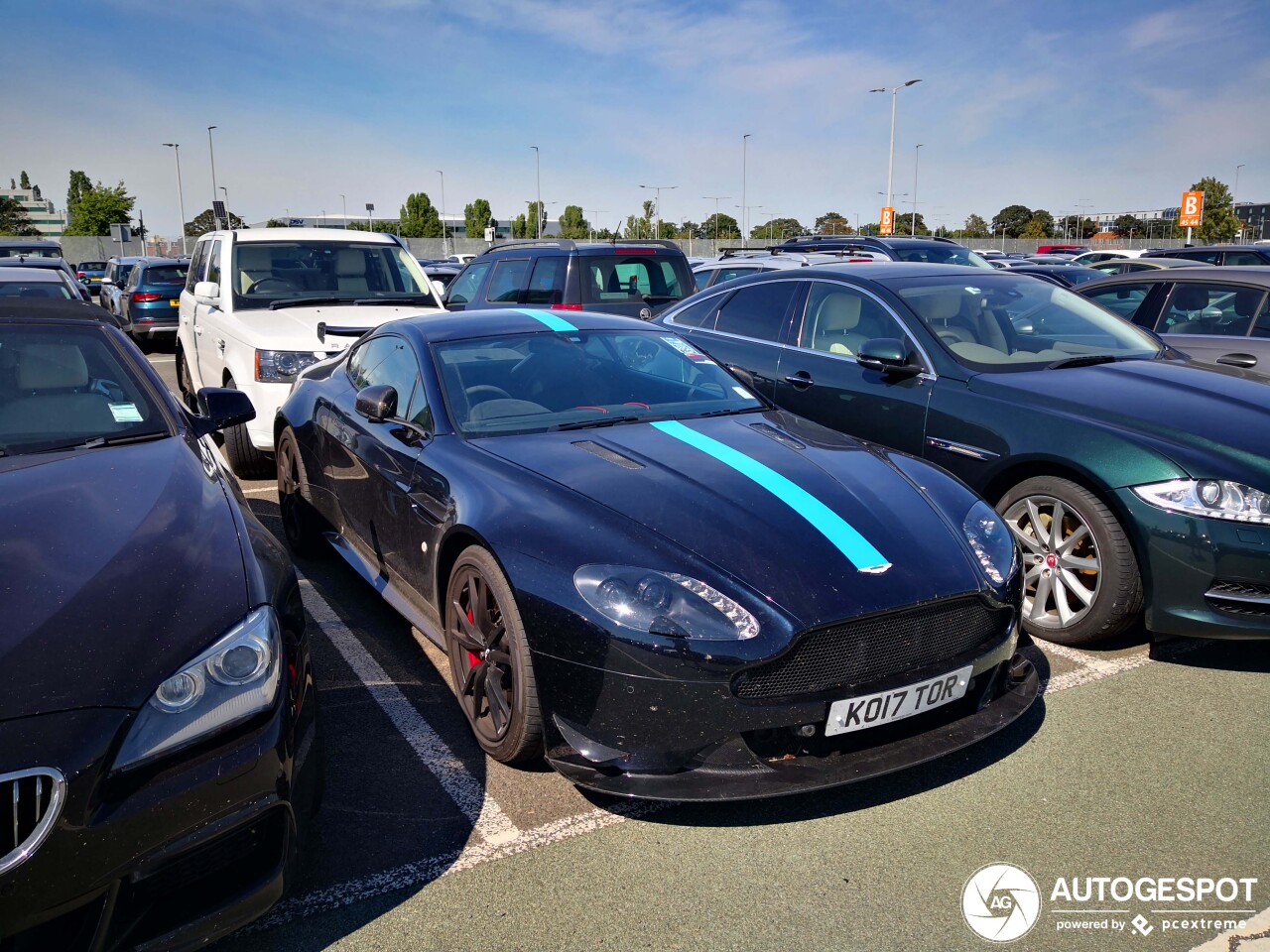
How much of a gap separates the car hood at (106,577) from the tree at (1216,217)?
6527 centimetres

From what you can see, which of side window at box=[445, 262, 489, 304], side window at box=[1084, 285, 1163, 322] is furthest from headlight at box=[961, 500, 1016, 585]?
side window at box=[445, 262, 489, 304]

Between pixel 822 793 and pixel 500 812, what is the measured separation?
1019 mm

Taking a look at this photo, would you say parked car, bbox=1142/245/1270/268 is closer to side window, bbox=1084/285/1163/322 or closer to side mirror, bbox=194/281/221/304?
side window, bbox=1084/285/1163/322

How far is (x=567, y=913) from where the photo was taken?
2516mm

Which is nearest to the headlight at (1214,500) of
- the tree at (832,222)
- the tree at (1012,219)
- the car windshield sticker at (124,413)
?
the car windshield sticker at (124,413)

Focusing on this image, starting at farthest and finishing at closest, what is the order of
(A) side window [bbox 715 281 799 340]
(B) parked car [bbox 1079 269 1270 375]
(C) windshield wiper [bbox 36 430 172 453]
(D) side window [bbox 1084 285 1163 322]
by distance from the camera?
1. (D) side window [bbox 1084 285 1163 322]
2. (B) parked car [bbox 1079 269 1270 375]
3. (A) side window [bbox 715 281 799 340]
4. (C) windshield wiper [bbox 36 430 172 453]

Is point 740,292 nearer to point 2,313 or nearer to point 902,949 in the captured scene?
point 2,313

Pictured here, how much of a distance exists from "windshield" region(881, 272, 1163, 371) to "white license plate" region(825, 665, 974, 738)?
2.47m

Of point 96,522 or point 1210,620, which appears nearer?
point 96,522

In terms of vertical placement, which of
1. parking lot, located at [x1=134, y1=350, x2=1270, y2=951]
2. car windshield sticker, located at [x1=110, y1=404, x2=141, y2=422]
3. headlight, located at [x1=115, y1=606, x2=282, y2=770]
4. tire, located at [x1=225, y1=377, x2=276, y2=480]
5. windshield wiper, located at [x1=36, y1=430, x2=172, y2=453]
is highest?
car windshield sticker, located at [x1=110, y1=404, x2=141, y2=422]

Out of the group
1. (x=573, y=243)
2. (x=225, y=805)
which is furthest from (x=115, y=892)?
(x=573, y=243)

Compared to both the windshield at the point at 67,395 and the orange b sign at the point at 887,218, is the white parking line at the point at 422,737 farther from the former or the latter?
the orange b sign at the point at 887,218

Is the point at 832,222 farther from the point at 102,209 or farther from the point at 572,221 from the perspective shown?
the point at 102,209

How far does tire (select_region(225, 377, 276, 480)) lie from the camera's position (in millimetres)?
7133
